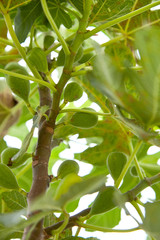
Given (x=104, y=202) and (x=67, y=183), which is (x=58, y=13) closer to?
(x=104, y=202)

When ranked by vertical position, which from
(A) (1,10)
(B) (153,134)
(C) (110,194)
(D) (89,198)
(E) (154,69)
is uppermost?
(A) (1,10)

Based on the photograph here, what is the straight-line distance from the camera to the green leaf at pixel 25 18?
1.03 meters

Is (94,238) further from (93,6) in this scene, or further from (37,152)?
(93,6)

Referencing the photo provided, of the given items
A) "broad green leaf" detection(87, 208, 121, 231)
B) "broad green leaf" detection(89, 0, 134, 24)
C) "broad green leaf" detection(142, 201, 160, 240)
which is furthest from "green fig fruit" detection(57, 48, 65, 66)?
"broad green leaf" detection(87, 208, 121, 231)

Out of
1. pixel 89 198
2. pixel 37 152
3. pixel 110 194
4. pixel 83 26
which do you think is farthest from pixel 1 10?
pixel 89 198

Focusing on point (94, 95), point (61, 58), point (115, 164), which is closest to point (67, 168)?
point (115, 164)

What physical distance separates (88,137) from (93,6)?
0.47 meters

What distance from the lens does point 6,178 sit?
892 mm

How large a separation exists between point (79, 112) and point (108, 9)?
26 cm

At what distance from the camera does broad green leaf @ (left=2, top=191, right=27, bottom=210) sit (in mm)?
925

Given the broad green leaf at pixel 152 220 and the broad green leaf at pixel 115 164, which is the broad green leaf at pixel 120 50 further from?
the broad green leaf at pixel 152 220

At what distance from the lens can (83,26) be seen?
889mm

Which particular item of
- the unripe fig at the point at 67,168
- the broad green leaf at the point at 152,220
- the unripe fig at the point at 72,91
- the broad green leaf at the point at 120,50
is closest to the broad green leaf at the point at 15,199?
the unripe fig at the point at 67,168

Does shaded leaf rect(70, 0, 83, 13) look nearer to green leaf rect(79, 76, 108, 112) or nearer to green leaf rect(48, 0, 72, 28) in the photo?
green leaf rect(48, 0, 72, 28)
